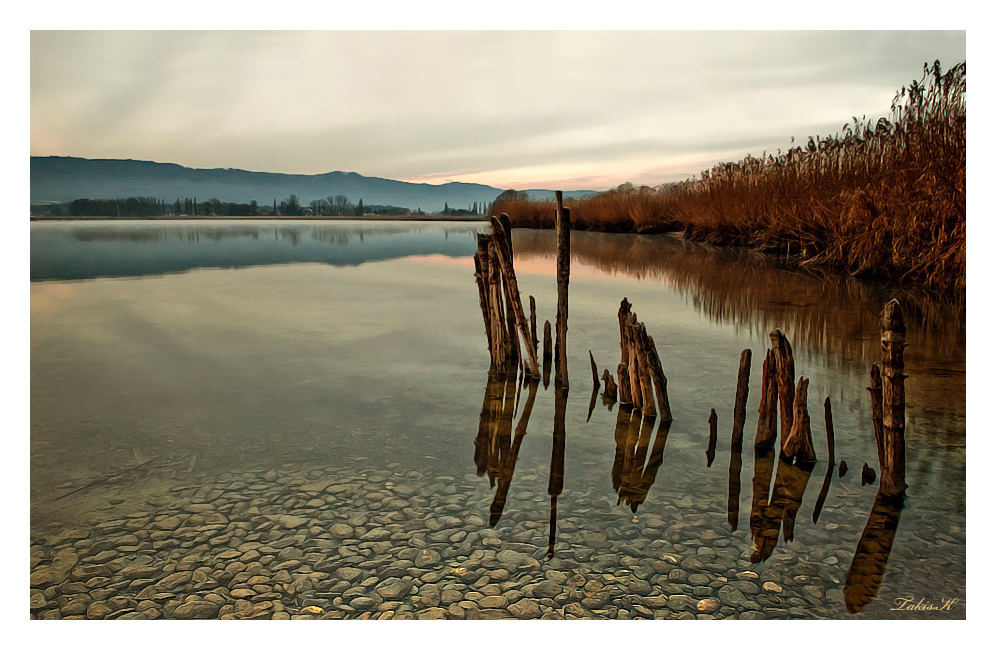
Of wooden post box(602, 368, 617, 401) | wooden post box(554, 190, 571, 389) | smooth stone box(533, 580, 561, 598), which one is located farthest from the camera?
wooden post box(554, 190, 571, 389)

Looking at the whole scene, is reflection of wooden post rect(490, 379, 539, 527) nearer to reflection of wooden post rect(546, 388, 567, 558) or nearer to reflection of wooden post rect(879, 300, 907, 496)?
reflection of wooden post rect(546, 388, 567, 558)

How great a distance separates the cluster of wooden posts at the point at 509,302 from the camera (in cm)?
546

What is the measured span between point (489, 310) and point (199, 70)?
5346 mm

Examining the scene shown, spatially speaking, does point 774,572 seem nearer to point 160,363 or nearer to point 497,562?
point 497,562

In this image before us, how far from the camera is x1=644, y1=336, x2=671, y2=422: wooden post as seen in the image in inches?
176

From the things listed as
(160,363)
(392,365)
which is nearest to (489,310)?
(392,365)

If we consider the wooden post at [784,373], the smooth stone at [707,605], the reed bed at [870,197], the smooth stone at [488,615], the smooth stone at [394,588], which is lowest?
the smooth stone at [488,615]

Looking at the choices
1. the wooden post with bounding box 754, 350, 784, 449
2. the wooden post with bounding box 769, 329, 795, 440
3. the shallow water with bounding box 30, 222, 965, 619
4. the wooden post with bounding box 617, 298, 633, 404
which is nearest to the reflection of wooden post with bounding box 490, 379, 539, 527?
the shallow water with bounding box 30, 222, 965, 619

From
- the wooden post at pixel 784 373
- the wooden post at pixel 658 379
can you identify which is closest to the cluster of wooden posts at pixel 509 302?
the wooden post at pixel 658 379

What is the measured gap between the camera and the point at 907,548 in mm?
3062

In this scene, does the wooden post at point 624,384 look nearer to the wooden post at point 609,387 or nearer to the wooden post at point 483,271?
the wooden post at point 609,387

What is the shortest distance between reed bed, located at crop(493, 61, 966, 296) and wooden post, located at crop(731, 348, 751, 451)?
5.63 metres

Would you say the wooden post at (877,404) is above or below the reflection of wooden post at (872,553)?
above

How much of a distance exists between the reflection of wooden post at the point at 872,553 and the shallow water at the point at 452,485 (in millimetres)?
11
